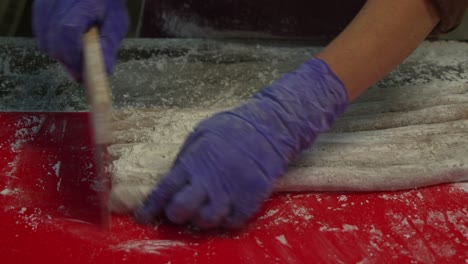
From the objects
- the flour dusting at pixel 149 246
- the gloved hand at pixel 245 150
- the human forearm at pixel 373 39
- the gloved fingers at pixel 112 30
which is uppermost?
the gloved fingers at pixel 112 30

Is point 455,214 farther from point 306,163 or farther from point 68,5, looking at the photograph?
point 68,5

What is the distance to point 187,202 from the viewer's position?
991 mm

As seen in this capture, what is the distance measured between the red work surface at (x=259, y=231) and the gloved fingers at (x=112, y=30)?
10.9 inches

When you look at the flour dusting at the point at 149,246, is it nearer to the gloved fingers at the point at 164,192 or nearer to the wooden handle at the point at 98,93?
the gloved fingers at the point at 164,192

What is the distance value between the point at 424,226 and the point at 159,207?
1.91 feet

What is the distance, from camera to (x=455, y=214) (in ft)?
3.82

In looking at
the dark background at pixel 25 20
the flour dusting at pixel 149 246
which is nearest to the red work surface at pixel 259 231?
the flour dusting at pixel 149 246

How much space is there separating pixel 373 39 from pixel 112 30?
574mm

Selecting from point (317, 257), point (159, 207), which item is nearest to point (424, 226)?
point (317, 257)

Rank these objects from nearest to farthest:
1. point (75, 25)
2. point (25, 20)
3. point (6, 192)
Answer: point (75, 25) → point (6, 192) → point (25, 20)

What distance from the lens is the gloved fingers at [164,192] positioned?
1008 millimetres

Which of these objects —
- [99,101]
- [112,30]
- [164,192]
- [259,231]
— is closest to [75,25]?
[112,30]

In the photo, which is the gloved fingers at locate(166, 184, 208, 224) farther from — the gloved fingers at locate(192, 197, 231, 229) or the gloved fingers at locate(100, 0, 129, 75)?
the gloved fingers at locate(100, 0, 129, 75)

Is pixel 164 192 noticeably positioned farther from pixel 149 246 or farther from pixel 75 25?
pixel 75 25
